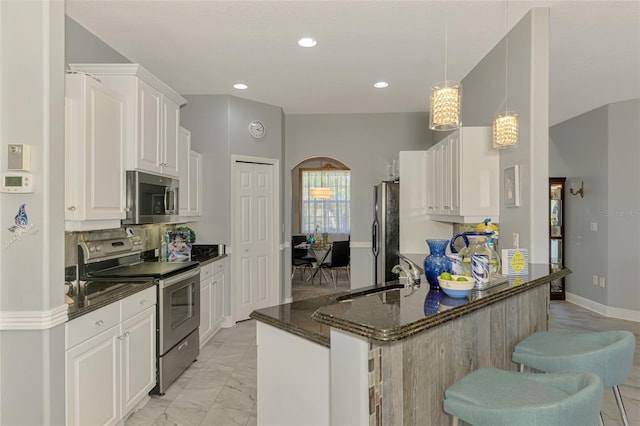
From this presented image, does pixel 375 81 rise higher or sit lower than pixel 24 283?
higher

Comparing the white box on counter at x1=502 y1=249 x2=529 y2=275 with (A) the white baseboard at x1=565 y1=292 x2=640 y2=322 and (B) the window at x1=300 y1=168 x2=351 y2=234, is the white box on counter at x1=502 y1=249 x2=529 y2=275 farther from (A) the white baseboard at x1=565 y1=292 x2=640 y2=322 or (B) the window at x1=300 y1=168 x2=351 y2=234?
(B) the window at x1=300 y1=168 x2=351 y2=234

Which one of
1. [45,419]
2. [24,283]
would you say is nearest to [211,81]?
[24,283]

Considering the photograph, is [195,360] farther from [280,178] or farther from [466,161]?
[466,161]

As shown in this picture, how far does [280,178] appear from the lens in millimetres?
5543

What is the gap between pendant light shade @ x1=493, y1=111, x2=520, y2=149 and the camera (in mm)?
2803

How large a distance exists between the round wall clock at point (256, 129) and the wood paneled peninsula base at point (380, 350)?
349 centimetres

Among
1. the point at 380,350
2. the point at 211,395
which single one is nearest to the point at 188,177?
the point at 211,395

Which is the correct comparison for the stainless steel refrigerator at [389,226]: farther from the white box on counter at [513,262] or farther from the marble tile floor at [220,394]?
the white box on counter at [513,262]

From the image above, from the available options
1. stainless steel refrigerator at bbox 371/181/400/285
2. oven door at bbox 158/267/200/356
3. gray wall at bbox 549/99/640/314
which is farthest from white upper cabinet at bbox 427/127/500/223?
gray wall at bbox 549/99/640/314

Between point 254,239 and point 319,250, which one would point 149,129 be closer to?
point 254,239

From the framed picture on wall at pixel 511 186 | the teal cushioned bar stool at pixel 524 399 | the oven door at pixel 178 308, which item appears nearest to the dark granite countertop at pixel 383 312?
the teal cushioned bar stool at pixel 524 399

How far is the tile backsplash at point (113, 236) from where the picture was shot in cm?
278

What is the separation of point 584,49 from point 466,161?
4.98ft

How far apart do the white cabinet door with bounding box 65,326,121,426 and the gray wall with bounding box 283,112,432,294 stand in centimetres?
357
